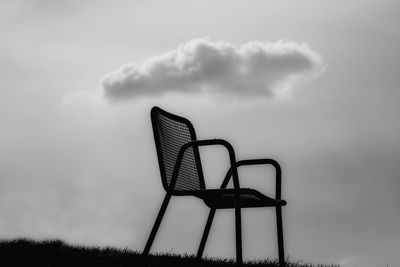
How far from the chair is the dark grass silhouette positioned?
0.63m

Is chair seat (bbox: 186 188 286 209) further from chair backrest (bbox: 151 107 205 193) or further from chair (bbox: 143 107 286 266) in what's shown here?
chair backrest (bbox: 151 107 205 193)

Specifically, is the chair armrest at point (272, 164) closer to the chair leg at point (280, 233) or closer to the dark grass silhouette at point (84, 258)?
the chair leg at point (280, 233)

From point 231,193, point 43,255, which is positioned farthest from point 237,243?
point 43,255

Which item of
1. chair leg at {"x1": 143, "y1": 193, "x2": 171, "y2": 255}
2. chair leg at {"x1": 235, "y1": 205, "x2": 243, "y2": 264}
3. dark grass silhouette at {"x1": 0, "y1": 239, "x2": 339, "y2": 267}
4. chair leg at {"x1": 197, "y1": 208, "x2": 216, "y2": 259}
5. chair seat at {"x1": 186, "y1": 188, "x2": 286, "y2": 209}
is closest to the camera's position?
chair leg at {"x1": 235, "y1": 205, "x2": 243, "y2": 264}

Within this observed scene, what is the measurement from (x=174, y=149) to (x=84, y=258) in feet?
5.16

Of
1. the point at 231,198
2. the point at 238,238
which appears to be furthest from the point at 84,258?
the point at 238,238

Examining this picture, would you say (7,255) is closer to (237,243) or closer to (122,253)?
(122,253)

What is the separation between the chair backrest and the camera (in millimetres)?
4136

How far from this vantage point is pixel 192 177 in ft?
15.1

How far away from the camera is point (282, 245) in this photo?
4465mm

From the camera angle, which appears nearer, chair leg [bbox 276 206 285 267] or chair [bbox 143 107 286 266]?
chair [bbox 143 107 286 266]

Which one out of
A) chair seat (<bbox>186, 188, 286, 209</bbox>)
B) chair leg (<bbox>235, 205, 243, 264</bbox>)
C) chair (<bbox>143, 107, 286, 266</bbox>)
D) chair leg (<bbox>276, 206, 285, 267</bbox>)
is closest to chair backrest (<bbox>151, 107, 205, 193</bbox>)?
chair (<bbox>143, 107, 286, 266</bbox>)

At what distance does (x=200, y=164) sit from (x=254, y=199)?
0.75m

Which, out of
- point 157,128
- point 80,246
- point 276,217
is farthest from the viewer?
point 80,246
